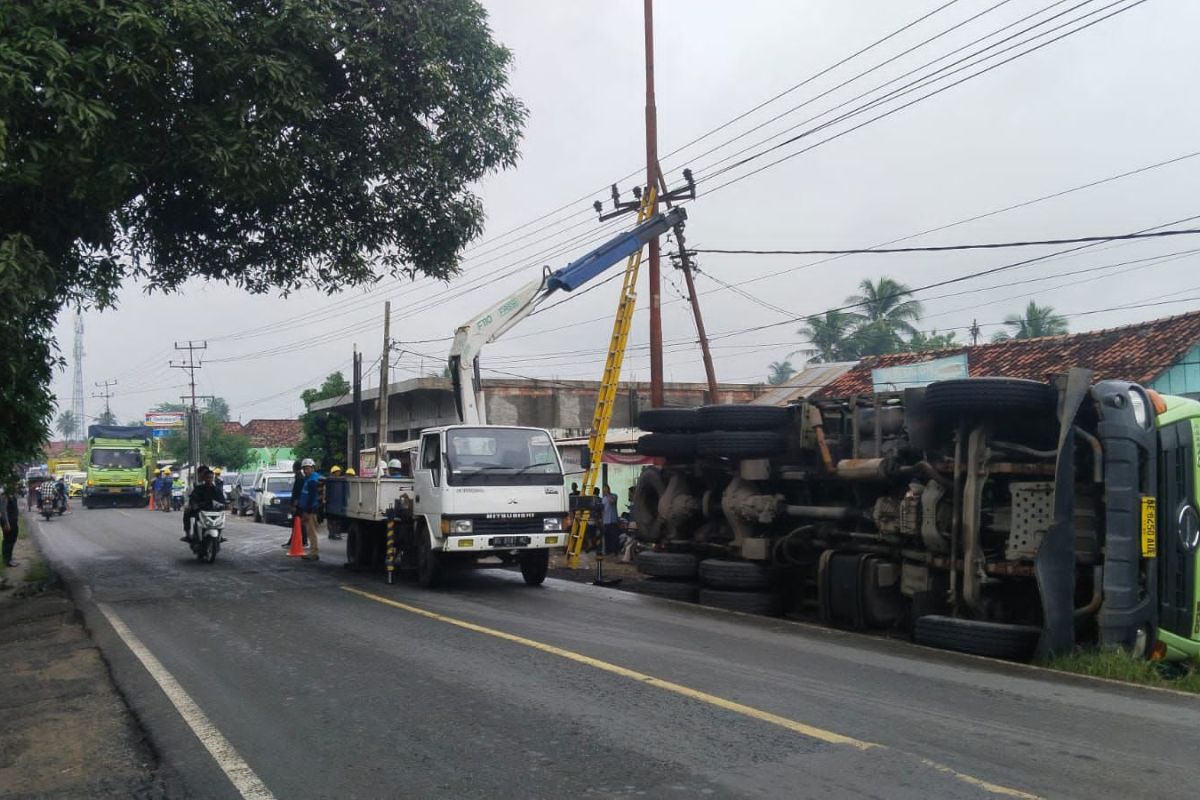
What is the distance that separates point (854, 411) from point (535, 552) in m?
5.32

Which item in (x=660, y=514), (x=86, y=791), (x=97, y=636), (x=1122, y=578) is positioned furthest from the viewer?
(x=660, y=514)

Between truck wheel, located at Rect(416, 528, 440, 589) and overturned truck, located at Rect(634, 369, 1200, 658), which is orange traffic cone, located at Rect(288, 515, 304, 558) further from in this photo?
overturned truck, located at Rect(634, 369, 1200, 658)

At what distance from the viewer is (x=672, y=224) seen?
64.3ft

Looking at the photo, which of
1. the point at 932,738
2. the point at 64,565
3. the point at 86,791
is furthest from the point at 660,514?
the point at 64,565

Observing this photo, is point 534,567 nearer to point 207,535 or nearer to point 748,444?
point 748,444

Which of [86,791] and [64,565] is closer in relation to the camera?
[86,791]

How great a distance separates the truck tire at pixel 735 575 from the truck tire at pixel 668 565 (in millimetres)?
661

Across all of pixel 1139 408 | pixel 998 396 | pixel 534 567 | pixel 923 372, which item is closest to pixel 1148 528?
pixel 1139 408

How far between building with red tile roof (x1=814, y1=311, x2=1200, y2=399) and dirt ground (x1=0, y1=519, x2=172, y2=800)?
14.1 meters

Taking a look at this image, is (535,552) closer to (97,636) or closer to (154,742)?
(97,636)

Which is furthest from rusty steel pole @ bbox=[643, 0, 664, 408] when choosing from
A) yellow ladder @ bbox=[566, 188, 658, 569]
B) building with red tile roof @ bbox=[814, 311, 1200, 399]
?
building with red tile roof @ bbox=[814, 311, 1200, 399]

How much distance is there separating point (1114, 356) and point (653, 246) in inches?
433

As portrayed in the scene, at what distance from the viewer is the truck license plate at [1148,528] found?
8.54 metres

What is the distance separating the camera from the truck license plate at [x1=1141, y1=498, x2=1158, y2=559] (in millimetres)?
8539
